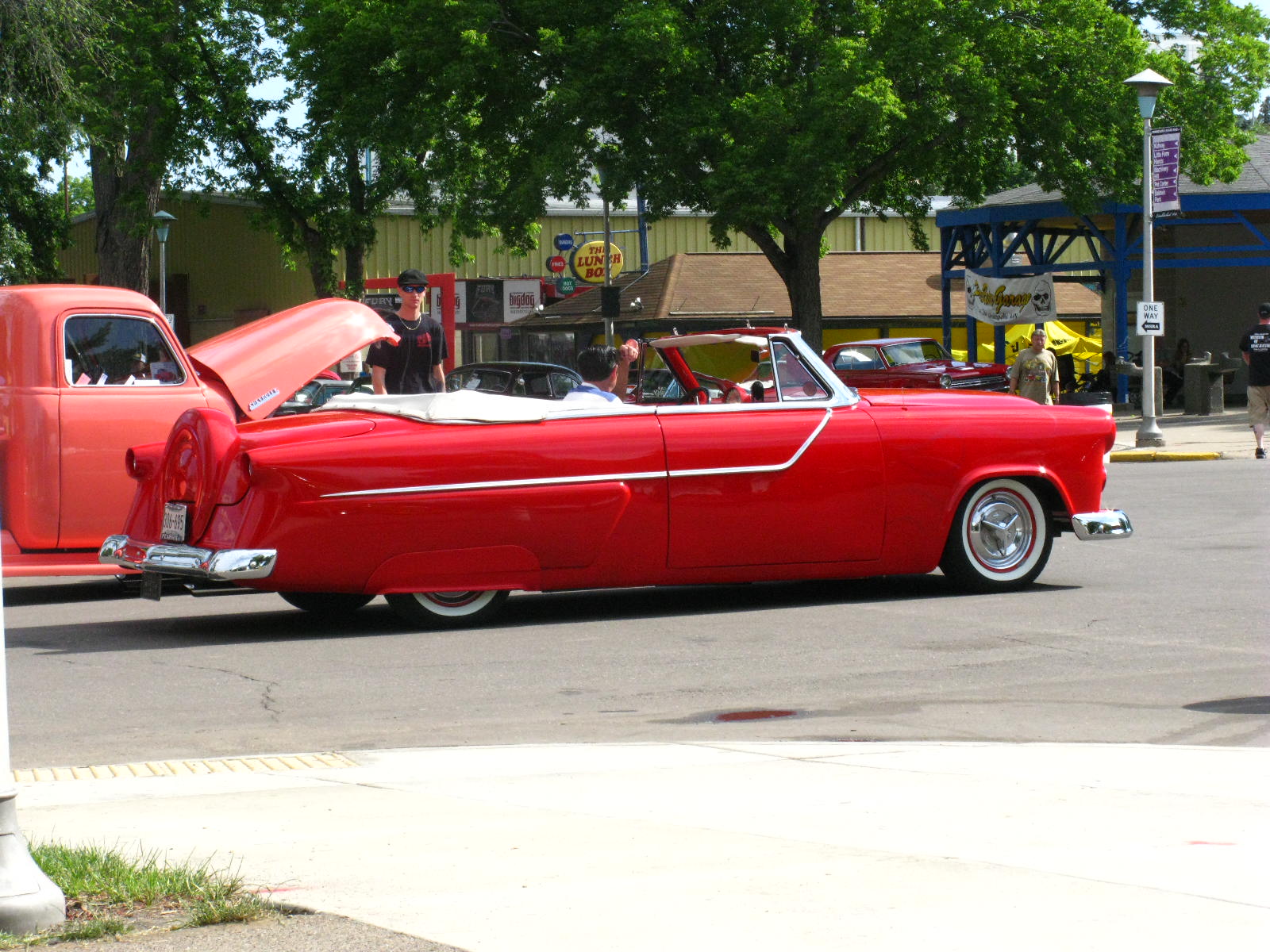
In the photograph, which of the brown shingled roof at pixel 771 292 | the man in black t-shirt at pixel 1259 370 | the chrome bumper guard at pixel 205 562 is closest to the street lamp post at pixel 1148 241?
the man in black t-shirt at pixel 1259 370

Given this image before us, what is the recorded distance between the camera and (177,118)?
→ 34.1 m

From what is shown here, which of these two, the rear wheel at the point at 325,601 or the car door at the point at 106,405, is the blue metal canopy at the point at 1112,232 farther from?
the rear wheel at the point at 325,601

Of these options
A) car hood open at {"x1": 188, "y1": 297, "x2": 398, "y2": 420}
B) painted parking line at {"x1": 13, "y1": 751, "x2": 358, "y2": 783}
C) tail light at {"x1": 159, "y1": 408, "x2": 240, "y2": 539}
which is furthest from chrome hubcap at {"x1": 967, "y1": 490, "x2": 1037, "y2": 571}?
painted parking line at {"x1": 13, "y1": 751, "x2": 358, "y2": 783}

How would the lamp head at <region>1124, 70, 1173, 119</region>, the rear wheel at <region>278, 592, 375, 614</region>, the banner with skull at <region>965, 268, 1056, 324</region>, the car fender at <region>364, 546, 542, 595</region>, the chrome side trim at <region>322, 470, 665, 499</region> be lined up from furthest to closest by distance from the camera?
the banner with skull at <region>965, 268, 1056, 324</region> < the lamp head at <region>1124, 70, 1173, 119</region> < the rear wheel at <region>278, 592, 375, 614</region> < the car fender at <region>364, 546, 542, 595</region> < the chrome side trim at <region>322, 470, 665, 499</region>

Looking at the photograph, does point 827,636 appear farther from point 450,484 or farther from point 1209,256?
point 1209,256

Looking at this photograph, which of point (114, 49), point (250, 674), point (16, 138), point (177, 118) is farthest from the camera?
point (177, 118)

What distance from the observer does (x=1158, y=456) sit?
21.6 metres

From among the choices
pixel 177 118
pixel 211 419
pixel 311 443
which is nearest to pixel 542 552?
pixel 311 443

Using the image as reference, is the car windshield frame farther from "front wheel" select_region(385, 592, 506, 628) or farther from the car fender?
"front wheel" select_region(385, 592, 506, 628)

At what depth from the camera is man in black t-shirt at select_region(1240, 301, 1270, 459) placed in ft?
65.1

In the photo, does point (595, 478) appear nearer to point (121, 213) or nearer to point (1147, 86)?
point (1147, 86)

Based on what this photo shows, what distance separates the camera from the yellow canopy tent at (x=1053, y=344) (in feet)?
126

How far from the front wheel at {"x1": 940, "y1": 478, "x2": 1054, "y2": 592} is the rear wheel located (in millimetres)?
3420

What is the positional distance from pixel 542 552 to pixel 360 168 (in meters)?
27.3
